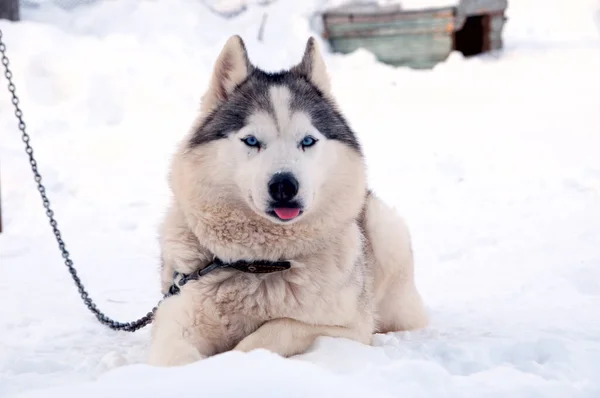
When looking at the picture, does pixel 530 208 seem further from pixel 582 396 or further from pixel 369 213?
pixel 582 396

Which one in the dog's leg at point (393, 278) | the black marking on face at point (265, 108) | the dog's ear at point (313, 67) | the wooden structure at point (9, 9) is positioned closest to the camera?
the black marking on face at point (265, 108)

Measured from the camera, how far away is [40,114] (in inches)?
297

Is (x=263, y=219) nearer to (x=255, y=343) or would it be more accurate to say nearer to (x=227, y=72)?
(x=255, y=343)

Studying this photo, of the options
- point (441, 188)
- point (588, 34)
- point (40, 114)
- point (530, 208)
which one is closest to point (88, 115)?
point (40, 114)

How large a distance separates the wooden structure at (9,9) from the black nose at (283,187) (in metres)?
7.85

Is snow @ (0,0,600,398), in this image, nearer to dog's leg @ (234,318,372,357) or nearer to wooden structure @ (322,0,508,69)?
dog's leg @ (234,318,372,357)

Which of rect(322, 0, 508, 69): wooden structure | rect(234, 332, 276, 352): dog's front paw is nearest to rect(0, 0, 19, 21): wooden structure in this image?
rect(322, 0, 508, 69): wooden structure

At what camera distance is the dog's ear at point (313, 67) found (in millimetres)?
3004

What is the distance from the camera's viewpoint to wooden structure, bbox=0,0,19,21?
870 cm

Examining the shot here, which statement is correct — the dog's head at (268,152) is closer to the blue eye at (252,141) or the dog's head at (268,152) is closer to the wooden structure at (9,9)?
the blue eye at (252,141)

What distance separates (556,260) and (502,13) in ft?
25.0

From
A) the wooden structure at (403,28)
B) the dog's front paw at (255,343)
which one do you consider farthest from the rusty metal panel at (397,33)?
the dog's front paw at (255,343)

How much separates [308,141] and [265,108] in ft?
0.75

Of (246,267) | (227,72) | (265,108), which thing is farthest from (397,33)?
(246,267)
